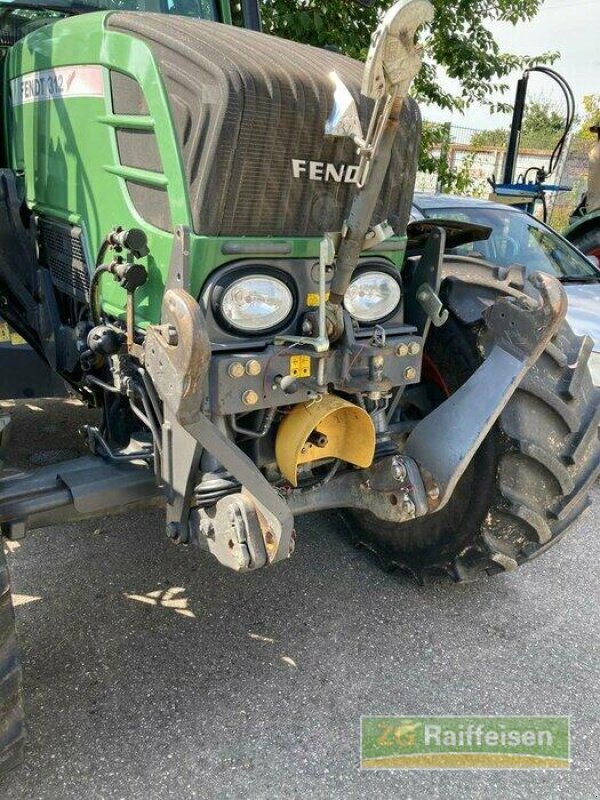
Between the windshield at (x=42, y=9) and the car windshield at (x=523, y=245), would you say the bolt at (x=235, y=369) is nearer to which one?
the windshield at (x=42, y=9)

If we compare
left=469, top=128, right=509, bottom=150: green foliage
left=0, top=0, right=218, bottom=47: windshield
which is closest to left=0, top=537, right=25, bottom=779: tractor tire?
left=0, top=0, right=218, bottom=47: windshield

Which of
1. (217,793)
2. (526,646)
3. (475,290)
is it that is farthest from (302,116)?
(526,646)

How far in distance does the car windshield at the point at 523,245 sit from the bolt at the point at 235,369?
152 inches

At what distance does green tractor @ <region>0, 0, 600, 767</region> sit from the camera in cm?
190

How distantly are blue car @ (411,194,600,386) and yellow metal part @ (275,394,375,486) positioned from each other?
336 cm

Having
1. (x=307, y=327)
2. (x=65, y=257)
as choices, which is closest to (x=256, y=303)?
(x=307, y=327)

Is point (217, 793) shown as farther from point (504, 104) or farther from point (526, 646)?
point (504, 104)

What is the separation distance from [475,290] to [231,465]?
117cm

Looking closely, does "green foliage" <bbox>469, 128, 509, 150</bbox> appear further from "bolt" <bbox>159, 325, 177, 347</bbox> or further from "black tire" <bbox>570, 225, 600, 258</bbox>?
"bolt" <bbox>159, 325, 177, 347</bbox>

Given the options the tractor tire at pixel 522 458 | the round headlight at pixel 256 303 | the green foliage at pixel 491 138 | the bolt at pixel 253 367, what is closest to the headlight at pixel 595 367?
the tractor tire at pixel 522 458

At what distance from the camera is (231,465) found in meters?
1.95

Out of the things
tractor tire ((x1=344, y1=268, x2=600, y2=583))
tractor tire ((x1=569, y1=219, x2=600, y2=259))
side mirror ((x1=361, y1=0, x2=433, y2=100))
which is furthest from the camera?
tractor tire ((x1=569, y1=219, x2=600, y2=259))

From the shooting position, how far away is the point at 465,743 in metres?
2.29

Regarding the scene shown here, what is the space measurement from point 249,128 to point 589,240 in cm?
667
